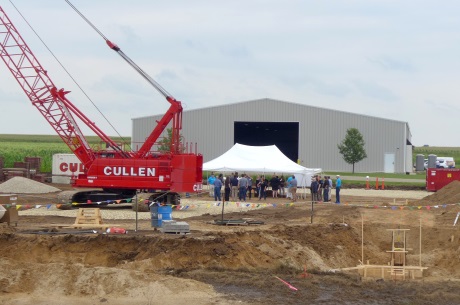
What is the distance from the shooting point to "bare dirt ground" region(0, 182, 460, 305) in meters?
19.4

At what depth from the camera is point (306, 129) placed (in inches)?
3290

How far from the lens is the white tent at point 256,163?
51.2 m

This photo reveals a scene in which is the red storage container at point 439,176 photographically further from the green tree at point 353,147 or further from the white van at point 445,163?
the white van at point 445,163

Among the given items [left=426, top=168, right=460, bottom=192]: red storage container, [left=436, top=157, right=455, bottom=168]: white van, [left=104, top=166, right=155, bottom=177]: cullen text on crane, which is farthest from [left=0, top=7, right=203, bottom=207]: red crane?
[left=436, top=157, right=455, bottom=168]: white van

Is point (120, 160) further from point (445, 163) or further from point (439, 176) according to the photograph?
point (445, 163)

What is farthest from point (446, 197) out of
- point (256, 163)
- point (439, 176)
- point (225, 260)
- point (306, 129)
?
point (306, 129)

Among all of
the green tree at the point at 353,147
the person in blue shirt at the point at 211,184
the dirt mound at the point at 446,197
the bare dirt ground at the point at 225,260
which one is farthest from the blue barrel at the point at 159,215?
the green tree at the point at 353,147

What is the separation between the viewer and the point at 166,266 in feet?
77.5

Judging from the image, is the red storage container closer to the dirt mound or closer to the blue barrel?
the dirt mound

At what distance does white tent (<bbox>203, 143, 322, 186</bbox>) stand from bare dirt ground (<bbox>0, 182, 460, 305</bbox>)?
11.2 metres

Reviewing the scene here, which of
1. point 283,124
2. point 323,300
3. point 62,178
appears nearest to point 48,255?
point 323,300

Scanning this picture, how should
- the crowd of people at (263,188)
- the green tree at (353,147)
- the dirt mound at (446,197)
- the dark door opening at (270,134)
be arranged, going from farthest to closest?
the dark door opening at (270,134) → the green tree at (353,147) → the crowd of people at (263,188) → the dirt mound at (446,197)

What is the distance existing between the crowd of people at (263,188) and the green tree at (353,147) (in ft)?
86.7

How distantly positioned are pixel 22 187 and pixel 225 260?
100 ft
